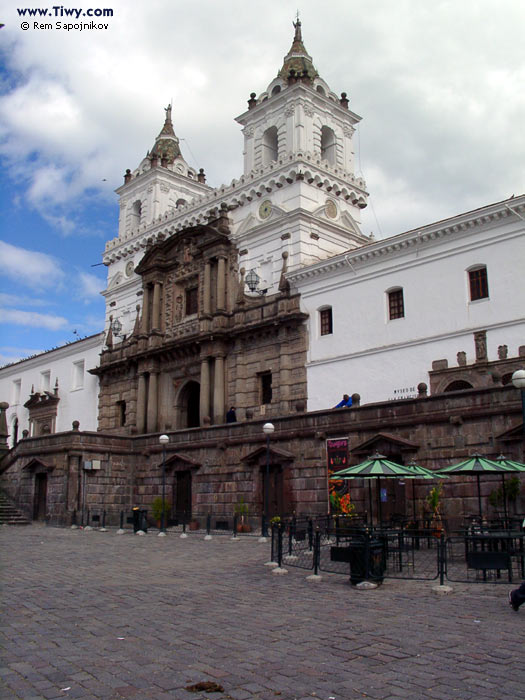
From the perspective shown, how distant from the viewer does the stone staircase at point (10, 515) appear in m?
29.8

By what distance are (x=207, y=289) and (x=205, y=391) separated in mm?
5477

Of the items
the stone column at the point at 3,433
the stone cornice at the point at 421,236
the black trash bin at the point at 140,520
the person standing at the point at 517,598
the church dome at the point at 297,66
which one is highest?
the church dome at the point at 297,66

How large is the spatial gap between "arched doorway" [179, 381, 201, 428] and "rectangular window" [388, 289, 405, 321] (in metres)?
13.3

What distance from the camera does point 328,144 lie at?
116 feet

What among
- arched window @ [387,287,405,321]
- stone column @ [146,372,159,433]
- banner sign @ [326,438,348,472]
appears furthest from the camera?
stone column @ [146,372,159,433]

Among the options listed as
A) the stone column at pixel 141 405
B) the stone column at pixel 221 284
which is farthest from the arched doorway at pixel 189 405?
the stone column at pixel 221 284

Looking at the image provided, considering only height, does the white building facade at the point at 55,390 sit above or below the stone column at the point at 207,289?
below

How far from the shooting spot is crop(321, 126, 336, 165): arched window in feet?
115

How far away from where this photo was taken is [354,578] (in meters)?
11.8

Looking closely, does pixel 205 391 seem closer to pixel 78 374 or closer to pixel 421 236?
pixel 421 236

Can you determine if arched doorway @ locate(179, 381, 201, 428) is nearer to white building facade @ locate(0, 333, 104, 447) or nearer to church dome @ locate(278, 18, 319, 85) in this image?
white building facade @ locate(0, 333, 104, 447)

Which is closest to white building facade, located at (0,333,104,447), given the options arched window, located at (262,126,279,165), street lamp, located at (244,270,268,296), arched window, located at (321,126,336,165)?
street lamp, located at (244,270,268,296)

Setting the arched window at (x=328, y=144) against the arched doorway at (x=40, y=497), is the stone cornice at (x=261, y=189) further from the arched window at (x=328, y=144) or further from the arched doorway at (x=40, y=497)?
the arched doorway at (x=40, y=497)

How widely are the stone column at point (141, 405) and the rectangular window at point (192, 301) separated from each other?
4.61 m
